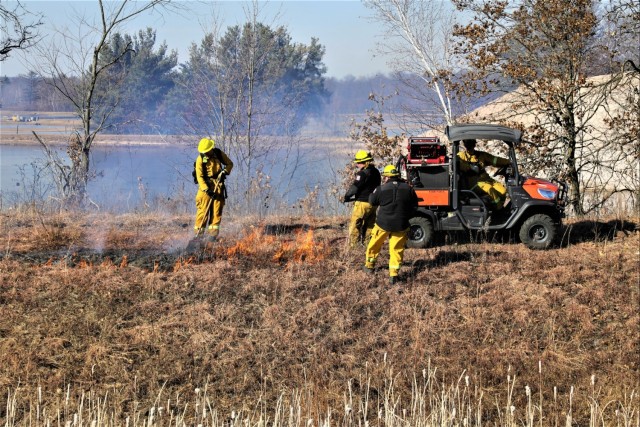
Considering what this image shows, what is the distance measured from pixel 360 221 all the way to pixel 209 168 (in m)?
2.73

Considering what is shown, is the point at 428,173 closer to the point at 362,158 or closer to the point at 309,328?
the point at 362,158

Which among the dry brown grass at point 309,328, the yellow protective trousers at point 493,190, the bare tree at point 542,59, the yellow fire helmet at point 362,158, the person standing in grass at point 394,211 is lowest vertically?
the dry brown grass at point 309,328

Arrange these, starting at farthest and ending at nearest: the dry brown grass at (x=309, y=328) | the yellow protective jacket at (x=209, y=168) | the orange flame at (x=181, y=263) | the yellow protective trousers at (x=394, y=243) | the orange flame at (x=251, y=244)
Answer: the yellow protective jacket at (x=209, y=168), the orange flame at (x=251, y=244), the orange flame at (x=181, y=263), the yellow protective trousers at (x=394, y=243), the dry brown grass at (x=309, y=328)

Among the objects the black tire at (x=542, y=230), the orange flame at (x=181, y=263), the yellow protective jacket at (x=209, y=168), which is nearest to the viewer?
the orange flame at (x=181, y=263)

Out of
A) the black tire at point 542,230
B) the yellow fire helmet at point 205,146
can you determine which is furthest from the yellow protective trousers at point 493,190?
the yellow fire helmet at point 205,146

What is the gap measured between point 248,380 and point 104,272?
11.5 ft

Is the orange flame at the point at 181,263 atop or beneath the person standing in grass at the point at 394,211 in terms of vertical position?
beneath

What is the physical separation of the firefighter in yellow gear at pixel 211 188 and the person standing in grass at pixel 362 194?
2.17 m

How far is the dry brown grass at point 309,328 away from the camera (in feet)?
25.7

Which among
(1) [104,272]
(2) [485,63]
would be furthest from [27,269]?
(2) [485,63]

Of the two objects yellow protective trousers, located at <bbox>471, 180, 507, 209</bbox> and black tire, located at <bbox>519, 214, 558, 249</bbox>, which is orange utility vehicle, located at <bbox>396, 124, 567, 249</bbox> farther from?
yellow protective trousers, located at <bbox>471, 180, 507, 209</bbox>

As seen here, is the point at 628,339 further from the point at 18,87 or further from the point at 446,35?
the point at 18,87

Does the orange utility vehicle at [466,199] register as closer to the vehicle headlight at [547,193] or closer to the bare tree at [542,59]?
the vehicle headlight at [547,193]

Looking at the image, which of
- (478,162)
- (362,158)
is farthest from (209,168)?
(478,162)
